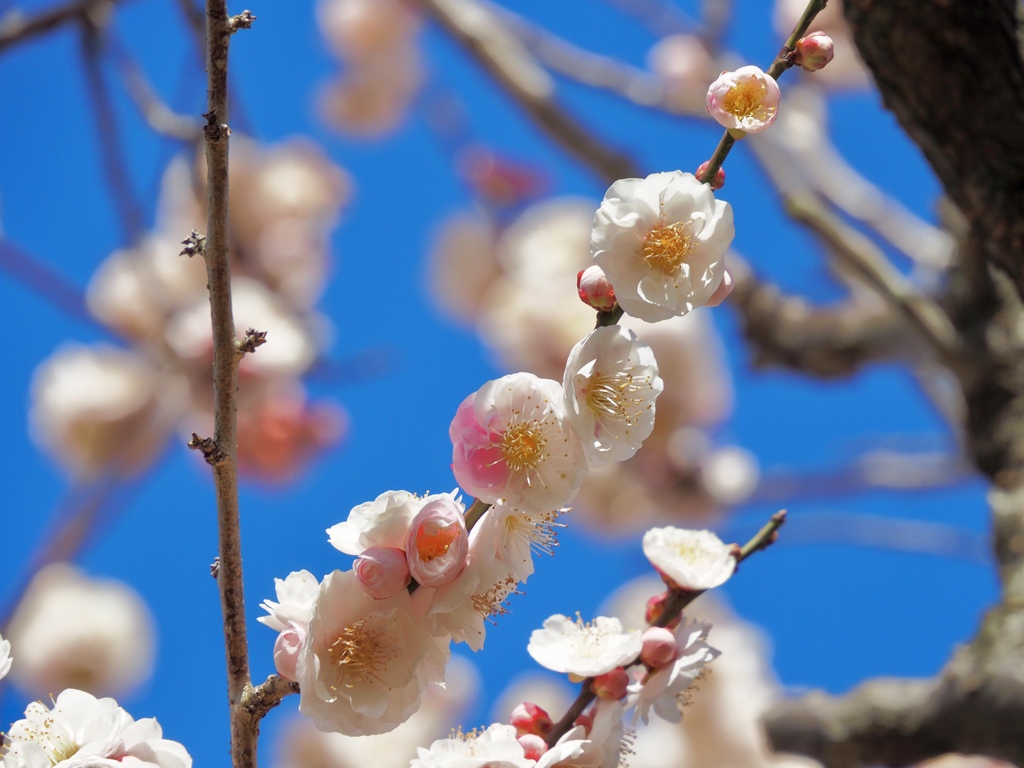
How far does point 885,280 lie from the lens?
3.81ft

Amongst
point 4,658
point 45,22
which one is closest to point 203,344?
point 45,22

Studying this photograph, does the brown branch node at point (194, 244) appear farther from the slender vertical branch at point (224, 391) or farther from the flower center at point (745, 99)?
the flower center at point (745, 99)

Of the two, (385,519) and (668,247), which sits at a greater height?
(668,247)

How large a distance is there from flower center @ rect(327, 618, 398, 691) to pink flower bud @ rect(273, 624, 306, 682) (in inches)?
0.6

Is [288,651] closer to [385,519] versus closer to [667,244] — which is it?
[385,519]

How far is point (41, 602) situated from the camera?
2340 millimetres

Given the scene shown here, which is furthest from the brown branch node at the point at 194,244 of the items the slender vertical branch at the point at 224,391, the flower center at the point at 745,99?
the flower center at the point at 745,99

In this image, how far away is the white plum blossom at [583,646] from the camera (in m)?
0.44

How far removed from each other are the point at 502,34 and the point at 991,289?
0.93 m

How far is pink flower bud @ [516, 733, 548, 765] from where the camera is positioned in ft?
1.44

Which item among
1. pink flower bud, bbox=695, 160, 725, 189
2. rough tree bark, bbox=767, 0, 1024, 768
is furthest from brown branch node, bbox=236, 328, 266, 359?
rough tree bark, bbox=767, 0, 1024, 768

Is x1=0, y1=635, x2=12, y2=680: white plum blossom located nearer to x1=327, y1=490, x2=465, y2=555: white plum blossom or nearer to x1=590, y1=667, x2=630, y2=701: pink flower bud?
x1=327, y1=490, x2=465, y2=555: white plum blossom

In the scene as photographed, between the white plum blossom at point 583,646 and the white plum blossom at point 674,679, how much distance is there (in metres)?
0.01

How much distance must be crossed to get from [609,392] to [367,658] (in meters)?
0.16
